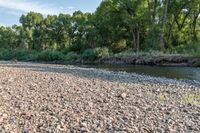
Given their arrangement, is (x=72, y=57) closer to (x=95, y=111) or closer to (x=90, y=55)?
(x=90, y=55)

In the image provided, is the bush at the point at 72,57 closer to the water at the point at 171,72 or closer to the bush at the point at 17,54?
the bush at the point at 17,54

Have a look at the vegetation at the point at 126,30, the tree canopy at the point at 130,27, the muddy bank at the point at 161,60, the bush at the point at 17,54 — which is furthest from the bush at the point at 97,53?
the bush at the point at 17,54

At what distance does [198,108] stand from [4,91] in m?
7.52

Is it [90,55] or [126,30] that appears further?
[126,30]

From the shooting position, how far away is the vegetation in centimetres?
5959

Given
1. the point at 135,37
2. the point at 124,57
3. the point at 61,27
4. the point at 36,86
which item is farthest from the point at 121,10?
the point at 36,86

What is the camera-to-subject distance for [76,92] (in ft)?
49.6

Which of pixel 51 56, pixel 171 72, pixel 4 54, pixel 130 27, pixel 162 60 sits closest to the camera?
pixel 171 72

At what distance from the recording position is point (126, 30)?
75.3 m

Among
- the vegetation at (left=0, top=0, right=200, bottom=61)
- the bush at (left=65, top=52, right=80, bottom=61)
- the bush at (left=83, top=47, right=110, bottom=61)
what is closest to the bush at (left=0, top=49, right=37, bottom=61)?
the vegetation at (left=0, top=0, right=200, bottom=61)

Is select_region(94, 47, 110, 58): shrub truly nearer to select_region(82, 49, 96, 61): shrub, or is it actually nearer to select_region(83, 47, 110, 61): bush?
select_region(83, 47, 110, 61): bush

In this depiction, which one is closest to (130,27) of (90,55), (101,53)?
(101,53)

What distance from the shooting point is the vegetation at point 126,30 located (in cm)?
5959

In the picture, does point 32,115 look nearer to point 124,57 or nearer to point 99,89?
point 99,89
